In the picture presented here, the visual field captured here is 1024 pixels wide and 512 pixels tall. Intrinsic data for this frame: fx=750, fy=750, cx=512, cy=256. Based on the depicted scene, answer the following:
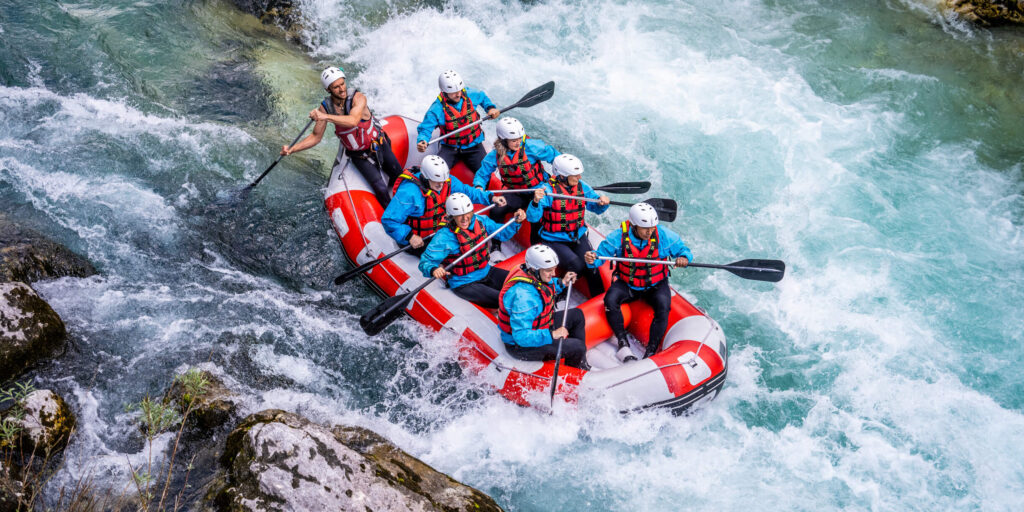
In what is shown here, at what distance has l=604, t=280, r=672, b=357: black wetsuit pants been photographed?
593 cm

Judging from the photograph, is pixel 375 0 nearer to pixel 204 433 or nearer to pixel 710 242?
pixel 710 242

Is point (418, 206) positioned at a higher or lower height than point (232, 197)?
higher

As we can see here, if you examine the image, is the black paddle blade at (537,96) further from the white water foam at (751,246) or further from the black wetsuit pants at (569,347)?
the black wetsuit pants at (569,347)

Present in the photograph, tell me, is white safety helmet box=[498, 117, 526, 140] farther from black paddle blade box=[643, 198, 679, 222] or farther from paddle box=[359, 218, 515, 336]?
black paddle blade box=[643, 198, 679, 222]

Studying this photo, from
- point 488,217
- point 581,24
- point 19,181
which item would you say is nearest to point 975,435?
point 488,217

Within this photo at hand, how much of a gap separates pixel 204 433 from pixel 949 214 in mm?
7548

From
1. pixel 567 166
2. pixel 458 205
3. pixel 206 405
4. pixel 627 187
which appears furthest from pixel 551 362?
pixel 206 405

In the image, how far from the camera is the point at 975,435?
6.02 meters

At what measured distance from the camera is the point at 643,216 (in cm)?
566

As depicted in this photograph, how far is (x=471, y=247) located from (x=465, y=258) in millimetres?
112

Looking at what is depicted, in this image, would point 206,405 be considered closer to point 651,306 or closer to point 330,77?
point 330,77

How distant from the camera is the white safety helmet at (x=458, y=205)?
5.76 meters

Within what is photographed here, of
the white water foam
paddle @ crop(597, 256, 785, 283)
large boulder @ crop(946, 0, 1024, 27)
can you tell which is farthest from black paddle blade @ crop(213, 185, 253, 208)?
large boulder @ crop(946, 0, 1024, 27)

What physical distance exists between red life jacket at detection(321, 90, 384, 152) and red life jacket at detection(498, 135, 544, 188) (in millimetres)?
1183
